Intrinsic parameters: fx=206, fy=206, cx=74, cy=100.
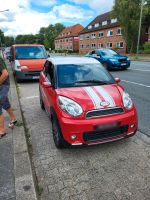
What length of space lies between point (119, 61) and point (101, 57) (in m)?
1.51

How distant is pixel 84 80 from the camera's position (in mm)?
4301

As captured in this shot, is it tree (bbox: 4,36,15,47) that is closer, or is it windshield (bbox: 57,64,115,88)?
windshield (bbox: 57,64,115,88)

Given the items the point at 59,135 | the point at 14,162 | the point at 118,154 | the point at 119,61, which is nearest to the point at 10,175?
the point at 14,162

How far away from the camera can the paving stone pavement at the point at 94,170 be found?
107 inches

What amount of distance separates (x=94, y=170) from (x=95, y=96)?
48.7 inches

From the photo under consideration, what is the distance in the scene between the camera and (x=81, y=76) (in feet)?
14.4

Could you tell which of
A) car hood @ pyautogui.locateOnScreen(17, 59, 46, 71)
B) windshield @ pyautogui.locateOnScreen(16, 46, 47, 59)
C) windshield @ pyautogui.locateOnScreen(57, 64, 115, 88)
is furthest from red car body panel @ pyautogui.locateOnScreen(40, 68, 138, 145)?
windshield @ pyautogui.locateOnScreen(16, 46, 47, 59)

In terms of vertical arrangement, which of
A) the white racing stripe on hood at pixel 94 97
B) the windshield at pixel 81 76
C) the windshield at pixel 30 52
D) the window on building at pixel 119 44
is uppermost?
the window on building at pixel 119 44

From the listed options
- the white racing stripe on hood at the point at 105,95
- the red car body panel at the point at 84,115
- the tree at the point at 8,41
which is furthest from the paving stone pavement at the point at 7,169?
the tree at the point at 8,41

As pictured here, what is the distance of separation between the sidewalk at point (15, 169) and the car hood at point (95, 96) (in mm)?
1257

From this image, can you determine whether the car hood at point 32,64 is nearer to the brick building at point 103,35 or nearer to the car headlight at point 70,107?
the car headlight at point 70,107

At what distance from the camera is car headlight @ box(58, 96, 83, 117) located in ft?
11.2

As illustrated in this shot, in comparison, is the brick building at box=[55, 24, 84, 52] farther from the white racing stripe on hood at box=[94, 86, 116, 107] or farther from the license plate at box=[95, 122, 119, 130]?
the license plate at box=[95, 122, 119, 130]

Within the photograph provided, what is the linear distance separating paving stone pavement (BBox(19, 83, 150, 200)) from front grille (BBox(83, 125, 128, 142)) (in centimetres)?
35
